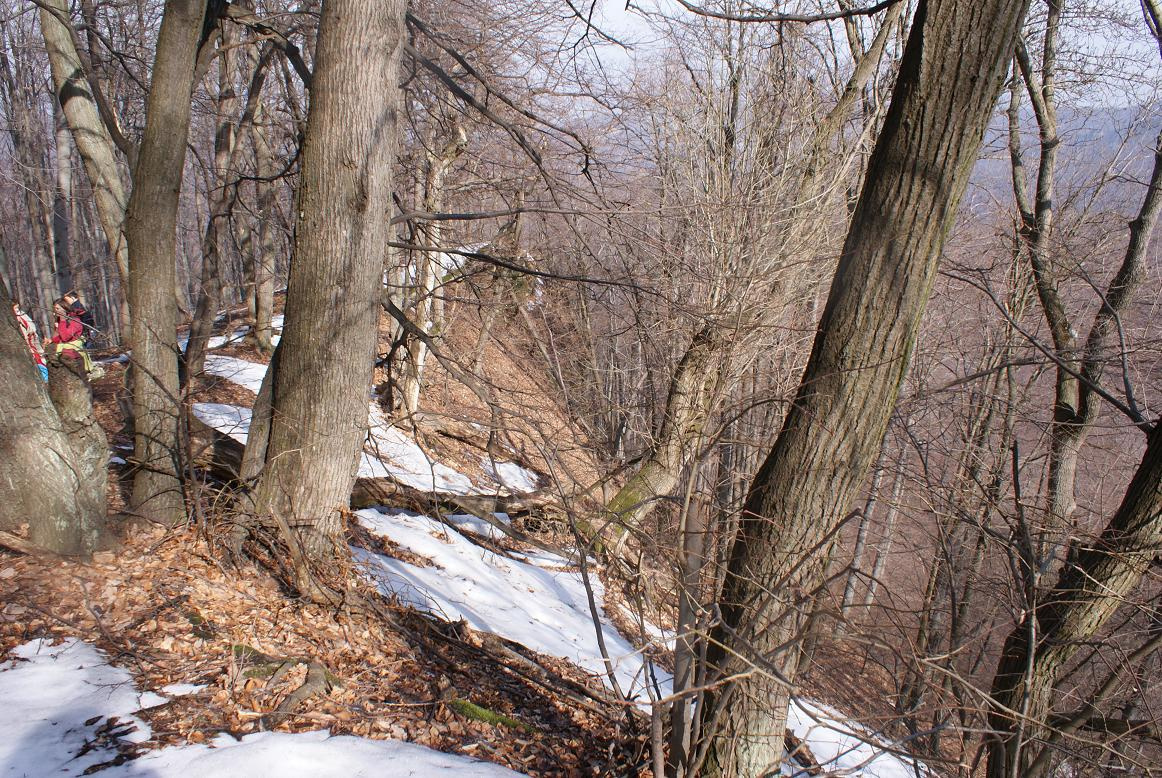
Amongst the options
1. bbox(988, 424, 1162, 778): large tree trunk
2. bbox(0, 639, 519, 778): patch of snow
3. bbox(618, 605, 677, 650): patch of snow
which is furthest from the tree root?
bbox(988, 424, 1162, 778): large tree trunk

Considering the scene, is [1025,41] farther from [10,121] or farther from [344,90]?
[10,121]

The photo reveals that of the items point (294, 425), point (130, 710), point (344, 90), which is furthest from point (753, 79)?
point (130, 710)

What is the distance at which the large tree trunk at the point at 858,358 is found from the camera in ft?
9.53

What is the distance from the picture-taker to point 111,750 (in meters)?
2.77

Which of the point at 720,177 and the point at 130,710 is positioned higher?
the point at 720,177

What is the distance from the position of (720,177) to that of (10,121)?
20198 mm

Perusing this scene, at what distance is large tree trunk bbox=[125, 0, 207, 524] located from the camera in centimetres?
422

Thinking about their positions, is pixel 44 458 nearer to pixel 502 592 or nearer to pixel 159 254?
pixel 159 254

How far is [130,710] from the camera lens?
3.02 meters

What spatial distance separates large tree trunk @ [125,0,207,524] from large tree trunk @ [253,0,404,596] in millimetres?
659

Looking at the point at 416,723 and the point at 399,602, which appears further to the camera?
the point at 399,602

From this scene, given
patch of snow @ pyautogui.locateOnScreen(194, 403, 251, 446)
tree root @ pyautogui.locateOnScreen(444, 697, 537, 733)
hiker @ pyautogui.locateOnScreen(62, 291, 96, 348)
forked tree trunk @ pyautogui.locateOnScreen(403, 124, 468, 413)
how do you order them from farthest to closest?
forked tree trunk @ pyautogui.locateOnScreen(403, 124, 468, 413)
patch of snow @ pyautogui.locateOnScreen(194, 403, 251, 446)
hiker @ pyautogui.locateOnScreen(62, 291, 96, 348)
tree root @ pyautogui.locateOnScreen(444, 697, 537, 733)

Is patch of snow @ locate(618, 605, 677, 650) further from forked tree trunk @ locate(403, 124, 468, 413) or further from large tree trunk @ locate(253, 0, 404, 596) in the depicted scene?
forked tree trunk @ locate(403, 124, 468, 413)

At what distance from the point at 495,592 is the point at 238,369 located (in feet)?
19.0
